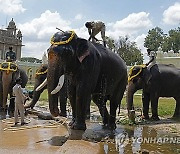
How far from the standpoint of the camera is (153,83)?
12.1m

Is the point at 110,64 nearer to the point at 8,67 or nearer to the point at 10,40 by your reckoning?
the point at 8,67

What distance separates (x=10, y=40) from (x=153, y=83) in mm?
77715

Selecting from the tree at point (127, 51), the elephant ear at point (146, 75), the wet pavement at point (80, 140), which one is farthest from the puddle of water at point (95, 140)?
the tree at point (127, 51)

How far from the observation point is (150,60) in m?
12.4

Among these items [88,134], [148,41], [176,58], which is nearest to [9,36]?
[148,41]

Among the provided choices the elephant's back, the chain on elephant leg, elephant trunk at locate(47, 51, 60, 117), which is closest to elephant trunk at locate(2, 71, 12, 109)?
the chain on elephant leg

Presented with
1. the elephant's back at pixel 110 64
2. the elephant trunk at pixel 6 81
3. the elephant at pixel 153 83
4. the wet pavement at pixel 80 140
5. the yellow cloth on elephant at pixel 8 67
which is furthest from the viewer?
the yellow cloth on elephant at pixel 8 67

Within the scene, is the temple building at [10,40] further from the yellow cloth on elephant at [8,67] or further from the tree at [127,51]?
the yellow cloth on elephant at [8,67]

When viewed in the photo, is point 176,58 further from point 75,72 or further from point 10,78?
point 75,72

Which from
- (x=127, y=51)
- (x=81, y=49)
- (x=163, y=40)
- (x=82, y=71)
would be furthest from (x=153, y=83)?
(x=163, y=40)

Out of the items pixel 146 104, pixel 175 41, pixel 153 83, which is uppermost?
pixel 175 41

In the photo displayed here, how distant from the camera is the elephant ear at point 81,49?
769 centimetres

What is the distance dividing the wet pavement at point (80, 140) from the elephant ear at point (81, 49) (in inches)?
67.7

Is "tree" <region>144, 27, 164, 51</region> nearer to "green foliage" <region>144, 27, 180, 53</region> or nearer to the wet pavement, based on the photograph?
"green foliage" <region>144, 27, 180, 53</region>
